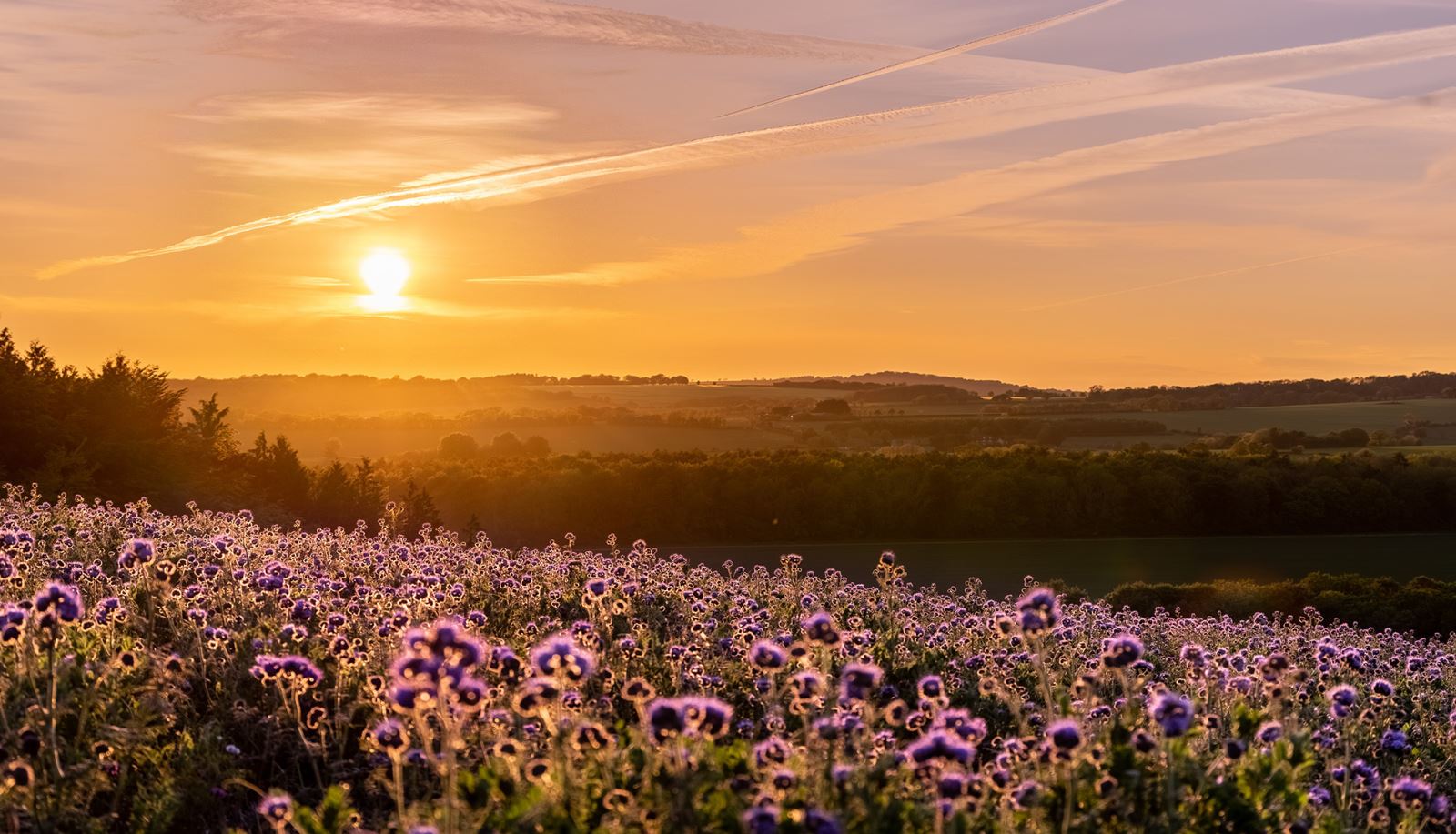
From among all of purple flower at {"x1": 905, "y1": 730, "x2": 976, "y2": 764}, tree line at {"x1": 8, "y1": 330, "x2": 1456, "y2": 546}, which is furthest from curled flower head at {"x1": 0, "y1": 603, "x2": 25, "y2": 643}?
tree line at {"x1": 8, "y1": 330, "x2": 1456, "y2": 546}

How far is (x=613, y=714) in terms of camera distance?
23.1ft

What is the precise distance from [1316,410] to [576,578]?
82.0 metres

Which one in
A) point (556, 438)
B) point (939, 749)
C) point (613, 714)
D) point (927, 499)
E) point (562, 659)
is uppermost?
point (556, 438)

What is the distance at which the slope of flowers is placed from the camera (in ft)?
13.6

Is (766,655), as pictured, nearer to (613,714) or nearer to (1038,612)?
(1038,612)

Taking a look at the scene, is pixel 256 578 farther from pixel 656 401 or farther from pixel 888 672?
pixel 656 401

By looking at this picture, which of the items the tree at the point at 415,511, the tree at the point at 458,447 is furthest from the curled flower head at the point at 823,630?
the tree at the point at 458,447

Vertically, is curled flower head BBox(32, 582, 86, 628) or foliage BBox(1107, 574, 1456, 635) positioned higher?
curled flower head BBox(32, 582, 86, 628)

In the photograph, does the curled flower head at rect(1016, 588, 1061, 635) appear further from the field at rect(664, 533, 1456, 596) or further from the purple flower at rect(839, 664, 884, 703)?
the field at rect(664, 533, 1456, 596)

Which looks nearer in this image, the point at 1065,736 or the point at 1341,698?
the point at 1065,736

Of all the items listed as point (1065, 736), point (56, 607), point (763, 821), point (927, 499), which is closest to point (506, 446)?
point (927, 499)

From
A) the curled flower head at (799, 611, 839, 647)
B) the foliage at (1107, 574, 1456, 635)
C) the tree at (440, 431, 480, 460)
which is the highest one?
the tree at (440, 431, 480, 460)

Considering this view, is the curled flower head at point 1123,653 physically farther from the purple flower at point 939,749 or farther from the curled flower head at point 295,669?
the curled flower head at point 295,669

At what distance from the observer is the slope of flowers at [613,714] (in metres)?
4.16
